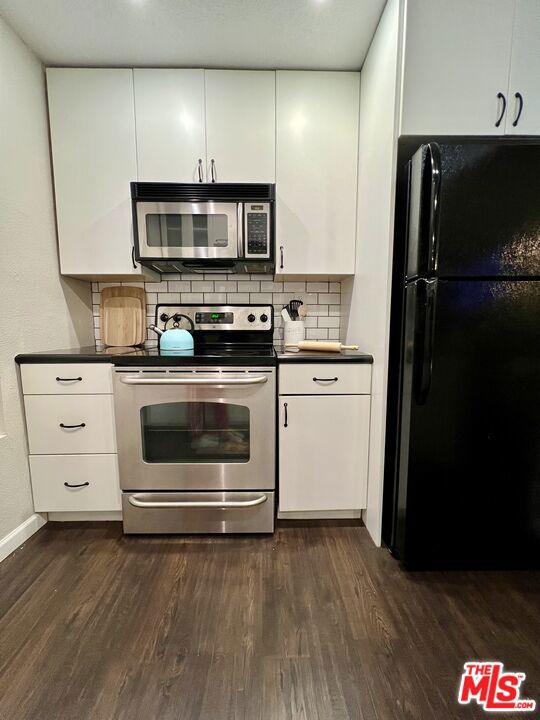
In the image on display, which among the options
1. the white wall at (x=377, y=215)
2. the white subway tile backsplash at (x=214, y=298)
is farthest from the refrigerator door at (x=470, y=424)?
the white subway tile backsplash at (x=214, y=298)

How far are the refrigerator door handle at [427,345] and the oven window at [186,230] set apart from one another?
3.38 feet

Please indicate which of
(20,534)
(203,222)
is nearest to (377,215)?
(203,222)

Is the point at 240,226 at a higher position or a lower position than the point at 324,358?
higher

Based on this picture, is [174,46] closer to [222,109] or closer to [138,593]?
[222,109]

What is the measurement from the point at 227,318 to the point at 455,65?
156 centimetres

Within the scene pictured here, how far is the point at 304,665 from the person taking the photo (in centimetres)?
99

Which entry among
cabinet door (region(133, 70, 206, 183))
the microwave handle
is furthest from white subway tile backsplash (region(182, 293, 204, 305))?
cabinet door (region(133, 70, 206, 183))

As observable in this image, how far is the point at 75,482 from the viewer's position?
1605 millimetres

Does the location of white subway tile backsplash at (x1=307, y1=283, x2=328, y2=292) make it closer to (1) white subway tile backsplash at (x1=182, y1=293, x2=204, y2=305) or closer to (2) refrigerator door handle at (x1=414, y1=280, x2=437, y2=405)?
(1) white subway tile backsplash at (x1=182, y1=293, x2=204, y2=305)

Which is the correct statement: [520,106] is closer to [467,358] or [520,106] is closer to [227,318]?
[467,358]

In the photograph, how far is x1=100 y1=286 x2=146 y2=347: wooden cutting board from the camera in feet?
6.72

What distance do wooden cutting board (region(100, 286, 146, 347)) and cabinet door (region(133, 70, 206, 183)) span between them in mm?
718

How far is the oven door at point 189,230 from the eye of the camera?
1605mm

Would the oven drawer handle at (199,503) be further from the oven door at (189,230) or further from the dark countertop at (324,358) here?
the oven door at (189,230)
